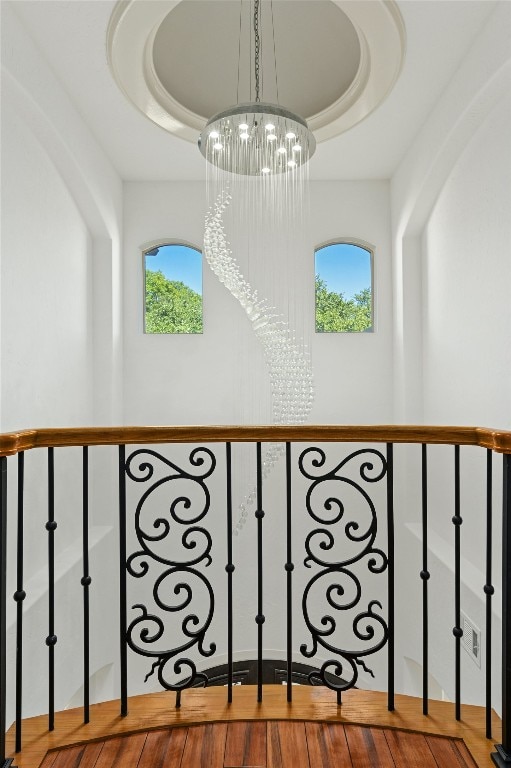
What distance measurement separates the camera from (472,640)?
387 centimetres

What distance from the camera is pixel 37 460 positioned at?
3961 millimetres

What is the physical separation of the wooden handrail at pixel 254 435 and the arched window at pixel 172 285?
411 cm

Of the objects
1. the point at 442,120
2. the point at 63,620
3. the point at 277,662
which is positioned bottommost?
the point at 277,662

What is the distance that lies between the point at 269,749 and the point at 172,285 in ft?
16.0

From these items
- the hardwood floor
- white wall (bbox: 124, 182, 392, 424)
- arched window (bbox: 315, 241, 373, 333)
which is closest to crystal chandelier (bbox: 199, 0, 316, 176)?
white wall (bbox: 124, 182, 392, 424)

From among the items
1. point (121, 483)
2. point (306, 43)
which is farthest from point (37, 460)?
point (306, 43)

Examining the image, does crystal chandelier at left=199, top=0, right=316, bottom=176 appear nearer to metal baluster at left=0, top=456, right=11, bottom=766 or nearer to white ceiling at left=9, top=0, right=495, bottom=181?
white ceiling at left=9, top=0, right=495, bottom=181

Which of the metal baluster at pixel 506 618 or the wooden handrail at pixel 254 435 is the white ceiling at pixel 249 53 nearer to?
the wooden handrail at pixel 254 435

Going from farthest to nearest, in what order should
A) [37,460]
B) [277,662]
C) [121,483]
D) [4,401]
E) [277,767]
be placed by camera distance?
[277,662]
[37,460]
[4,401]
[121,483]
[277,767]

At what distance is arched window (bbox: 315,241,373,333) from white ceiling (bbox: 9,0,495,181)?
0.77m

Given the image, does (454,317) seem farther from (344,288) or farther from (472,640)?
(472,640)

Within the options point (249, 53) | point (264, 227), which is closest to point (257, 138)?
point (249, 53)

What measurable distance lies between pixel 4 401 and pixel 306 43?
11.0 feet

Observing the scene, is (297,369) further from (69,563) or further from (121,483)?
(121,483)
